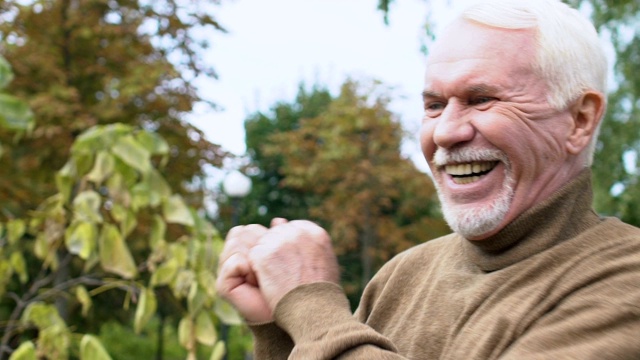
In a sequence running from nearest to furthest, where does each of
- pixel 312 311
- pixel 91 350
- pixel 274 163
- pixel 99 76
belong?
pixel 312 311 → pixel 91 350 → pixel 99 76 → pixel 274 163

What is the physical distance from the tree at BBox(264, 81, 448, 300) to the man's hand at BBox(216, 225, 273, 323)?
630 inches

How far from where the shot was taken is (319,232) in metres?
1.52

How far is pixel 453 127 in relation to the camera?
1557 mm

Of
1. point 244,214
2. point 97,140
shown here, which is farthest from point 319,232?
point 244,214

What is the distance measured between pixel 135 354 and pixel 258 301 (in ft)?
80.8

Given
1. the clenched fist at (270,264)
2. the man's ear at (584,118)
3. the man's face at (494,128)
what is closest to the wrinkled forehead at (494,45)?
the man's face at (494,128)

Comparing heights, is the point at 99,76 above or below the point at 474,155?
below

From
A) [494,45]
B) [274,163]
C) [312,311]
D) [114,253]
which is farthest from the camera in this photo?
[274,163]

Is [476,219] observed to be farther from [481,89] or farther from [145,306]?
[145,306]

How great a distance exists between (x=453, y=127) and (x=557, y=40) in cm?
23

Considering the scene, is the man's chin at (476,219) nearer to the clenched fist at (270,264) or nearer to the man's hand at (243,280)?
the clenched fist at (270,264)

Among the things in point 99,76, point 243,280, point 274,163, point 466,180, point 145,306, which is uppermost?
point 466,180

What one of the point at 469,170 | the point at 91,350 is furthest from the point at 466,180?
the point at 91,350

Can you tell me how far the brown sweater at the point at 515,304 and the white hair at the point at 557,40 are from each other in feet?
0.55
